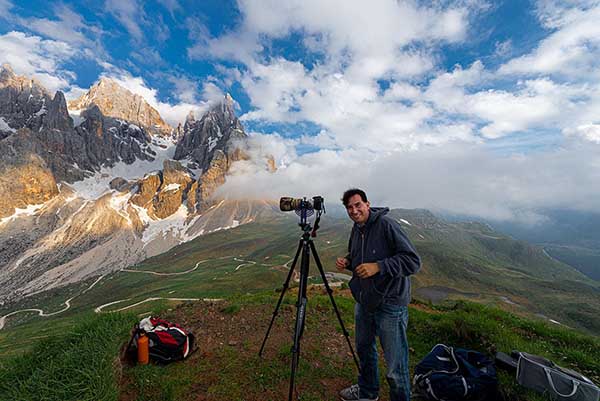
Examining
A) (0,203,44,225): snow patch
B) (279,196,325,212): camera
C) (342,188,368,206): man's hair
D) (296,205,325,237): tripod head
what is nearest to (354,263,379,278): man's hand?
(342,188,368,206): man's hair

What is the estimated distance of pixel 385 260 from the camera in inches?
158

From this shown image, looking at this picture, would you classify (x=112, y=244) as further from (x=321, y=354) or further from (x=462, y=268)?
(x=321, y=354)

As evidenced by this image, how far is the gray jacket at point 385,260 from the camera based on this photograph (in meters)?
4.07

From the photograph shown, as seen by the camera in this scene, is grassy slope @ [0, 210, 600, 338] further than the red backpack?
Yes

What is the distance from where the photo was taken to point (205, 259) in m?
138

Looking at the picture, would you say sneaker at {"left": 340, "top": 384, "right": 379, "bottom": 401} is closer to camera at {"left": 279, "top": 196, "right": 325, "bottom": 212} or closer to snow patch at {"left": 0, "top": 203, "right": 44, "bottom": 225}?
camera at {"left": 279, "top": 196, "right": 325, "bottom": 212}

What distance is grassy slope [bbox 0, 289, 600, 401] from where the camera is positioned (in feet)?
13.0

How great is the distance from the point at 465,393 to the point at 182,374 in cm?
507

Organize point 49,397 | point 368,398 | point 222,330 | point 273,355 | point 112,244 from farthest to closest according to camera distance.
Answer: point 112,244 < point 222,330 < point 273,355 < point 368,398 < point 49,397

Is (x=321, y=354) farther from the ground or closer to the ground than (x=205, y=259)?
farther from the ground

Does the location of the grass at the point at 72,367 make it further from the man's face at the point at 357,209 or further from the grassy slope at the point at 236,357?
the man's face at the point at 357,209

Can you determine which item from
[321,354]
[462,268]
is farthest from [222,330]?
[462,268]

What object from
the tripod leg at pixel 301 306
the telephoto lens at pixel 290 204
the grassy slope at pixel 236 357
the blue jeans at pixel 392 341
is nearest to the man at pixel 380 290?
the blue jeans at pixel 392 341

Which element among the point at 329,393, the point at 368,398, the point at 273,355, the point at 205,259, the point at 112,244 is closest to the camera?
the point at 368,398
